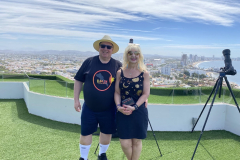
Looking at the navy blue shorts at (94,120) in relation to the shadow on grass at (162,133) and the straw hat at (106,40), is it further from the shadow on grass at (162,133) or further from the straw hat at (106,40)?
the shadow on grass at (162,133)

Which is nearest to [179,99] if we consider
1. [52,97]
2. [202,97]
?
[202,97]

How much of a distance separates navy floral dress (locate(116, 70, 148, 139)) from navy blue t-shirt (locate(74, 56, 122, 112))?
0.18 meters

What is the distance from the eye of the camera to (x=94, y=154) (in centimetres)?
327

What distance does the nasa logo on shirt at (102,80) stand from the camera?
7.51 ft

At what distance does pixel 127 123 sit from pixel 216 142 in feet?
8.93

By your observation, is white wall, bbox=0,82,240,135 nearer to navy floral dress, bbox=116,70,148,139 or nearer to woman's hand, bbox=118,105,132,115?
navy floral dress, bbox=116,70,148,139

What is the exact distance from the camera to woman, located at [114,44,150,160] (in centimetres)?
215

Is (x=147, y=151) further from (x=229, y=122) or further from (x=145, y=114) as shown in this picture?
(x=229, y=122)

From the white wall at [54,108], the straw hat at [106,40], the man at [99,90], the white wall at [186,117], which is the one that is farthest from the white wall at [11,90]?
the straw hat at [106,40]

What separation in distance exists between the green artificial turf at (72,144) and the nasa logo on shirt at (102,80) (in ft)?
5.07

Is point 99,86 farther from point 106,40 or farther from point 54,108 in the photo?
point 54,108

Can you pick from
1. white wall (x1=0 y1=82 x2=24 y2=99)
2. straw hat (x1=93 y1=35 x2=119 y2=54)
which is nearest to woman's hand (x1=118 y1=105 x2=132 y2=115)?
straw hat (x1=93 y1=35 x2=119 y2=54)

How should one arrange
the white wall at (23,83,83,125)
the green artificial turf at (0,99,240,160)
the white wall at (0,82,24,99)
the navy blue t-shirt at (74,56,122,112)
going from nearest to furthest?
the navy blue t-shirt at (74,56,122,112) < the green artificial turf at (0,99,240,160) < the white wall at (23,83,83,125) < the white wall at (0,82,24,99)

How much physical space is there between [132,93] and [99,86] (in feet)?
1.43
